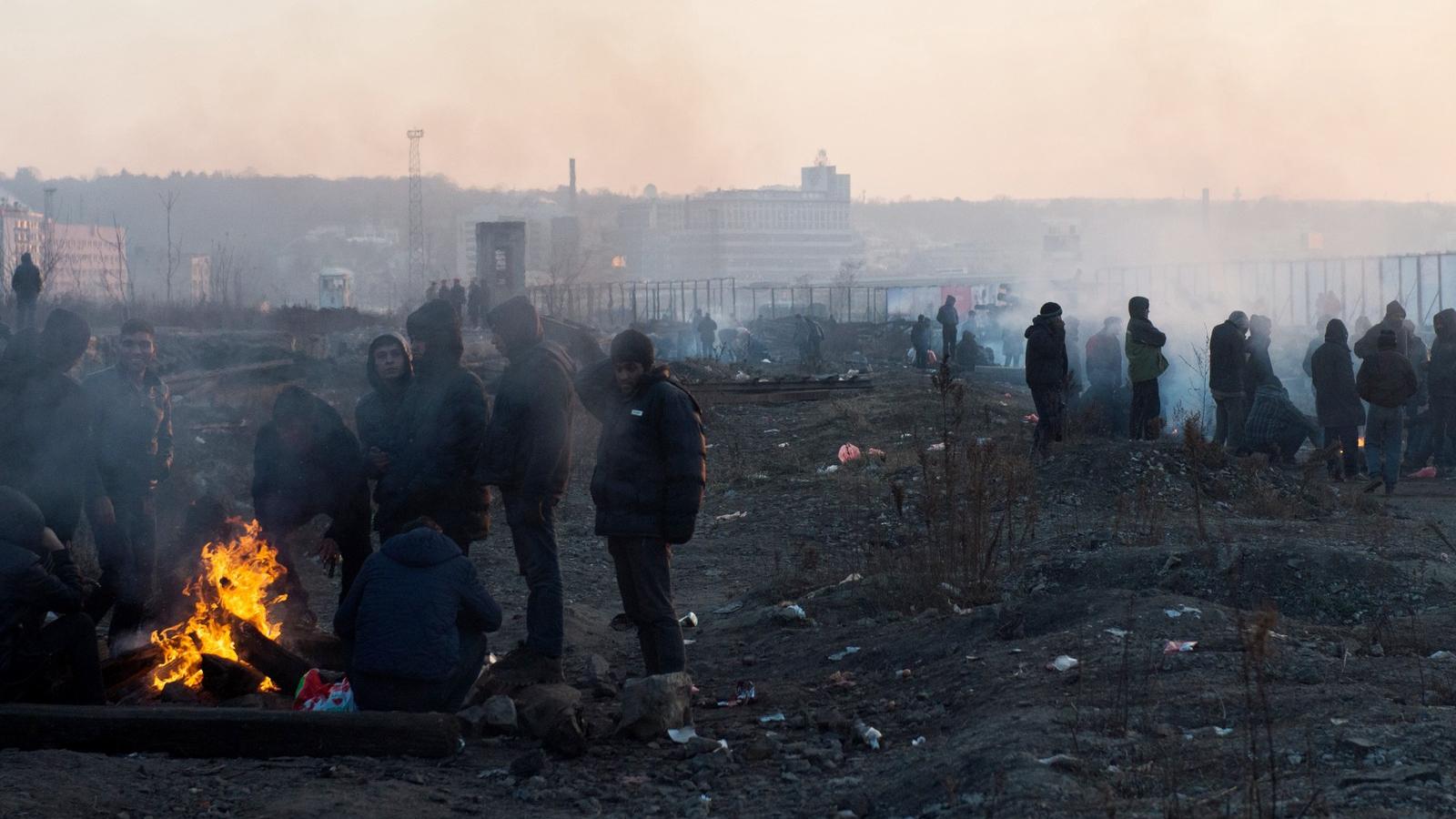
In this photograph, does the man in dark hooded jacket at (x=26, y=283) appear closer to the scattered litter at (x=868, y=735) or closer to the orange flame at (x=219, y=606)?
the orange flame at (x=219, y=606)

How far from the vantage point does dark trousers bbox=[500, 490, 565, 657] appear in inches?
280

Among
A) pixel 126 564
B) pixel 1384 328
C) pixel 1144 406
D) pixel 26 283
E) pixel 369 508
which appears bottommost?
pixel 126 564

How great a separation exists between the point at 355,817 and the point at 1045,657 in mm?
3354

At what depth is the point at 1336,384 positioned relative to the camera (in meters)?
14.8

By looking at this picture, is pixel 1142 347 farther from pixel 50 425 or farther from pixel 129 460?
pixel 50 425

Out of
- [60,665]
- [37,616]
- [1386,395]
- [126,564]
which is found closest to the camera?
[37,616]

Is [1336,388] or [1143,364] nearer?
[1336,388]

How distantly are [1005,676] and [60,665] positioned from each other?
4.35 metres

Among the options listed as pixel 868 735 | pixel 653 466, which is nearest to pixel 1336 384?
pixel 868 735

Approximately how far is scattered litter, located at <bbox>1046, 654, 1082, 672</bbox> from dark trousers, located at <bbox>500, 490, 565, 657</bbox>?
7.87 ft

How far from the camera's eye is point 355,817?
514 centimetres

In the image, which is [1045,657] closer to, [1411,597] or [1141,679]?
[1141,679]

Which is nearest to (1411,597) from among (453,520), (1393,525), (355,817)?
(1393,525)

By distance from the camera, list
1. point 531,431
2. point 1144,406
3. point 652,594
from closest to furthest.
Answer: point 652,594 → point 531,431 → point 1144,406
